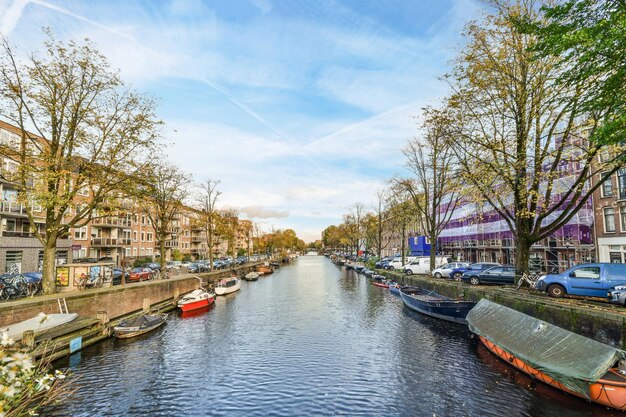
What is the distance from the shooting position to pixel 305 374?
15.6m

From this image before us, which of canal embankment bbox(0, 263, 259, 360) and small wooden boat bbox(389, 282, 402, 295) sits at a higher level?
canal embankment bbox(0, 263, 259, 360)

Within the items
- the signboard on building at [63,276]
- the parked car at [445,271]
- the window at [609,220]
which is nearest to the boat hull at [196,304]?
the signboard on building at [63,276]

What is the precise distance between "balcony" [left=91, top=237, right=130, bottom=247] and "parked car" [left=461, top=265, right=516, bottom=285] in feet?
190

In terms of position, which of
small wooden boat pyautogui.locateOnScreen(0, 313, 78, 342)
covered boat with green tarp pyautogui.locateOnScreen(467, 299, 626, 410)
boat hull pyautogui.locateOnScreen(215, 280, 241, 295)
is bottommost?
boat hull pyautogui.locateOnScreen(215, 280, 241, 295)

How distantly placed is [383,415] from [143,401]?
8.65 meters

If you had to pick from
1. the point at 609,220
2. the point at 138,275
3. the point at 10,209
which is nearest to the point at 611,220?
the point at 609,220

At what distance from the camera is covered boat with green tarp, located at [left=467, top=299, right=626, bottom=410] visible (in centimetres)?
1103

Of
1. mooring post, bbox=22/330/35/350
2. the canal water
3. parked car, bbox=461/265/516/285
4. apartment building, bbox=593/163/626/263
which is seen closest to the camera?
the canal water

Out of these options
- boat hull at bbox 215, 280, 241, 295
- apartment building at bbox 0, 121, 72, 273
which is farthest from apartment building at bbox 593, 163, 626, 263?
apartment building at bbox 0, 121, 72, 273

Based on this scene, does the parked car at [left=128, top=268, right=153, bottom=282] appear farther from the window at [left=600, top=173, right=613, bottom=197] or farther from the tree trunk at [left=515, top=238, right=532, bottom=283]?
the window at [left=600, top=173, right=613, bottom=197]

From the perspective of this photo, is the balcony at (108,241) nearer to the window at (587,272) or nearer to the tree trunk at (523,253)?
the tree trunk at (523,253)

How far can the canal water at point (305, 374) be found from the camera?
1225 cm

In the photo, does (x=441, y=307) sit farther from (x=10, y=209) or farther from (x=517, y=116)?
(x=10, y=209)

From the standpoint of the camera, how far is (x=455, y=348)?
19.1m
